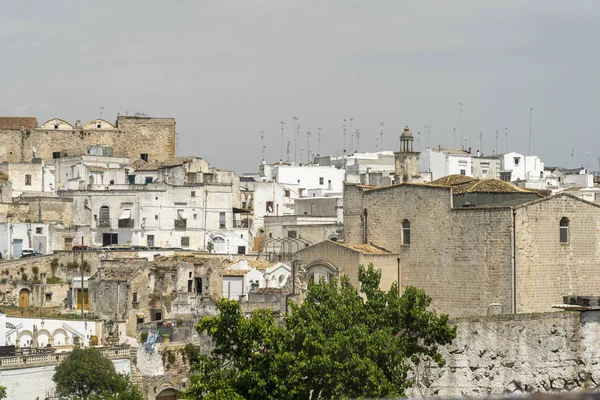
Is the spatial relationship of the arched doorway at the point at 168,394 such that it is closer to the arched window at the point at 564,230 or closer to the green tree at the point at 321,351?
the green tree at the point at 321,351

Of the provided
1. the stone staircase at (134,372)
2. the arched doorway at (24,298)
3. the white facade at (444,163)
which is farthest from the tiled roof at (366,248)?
the white facade at (444,163)

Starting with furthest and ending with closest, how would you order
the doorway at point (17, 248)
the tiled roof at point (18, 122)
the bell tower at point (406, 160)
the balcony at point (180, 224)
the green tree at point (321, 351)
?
the tiled roof at point (18, 122)
the balcony at point (180, 224)
the doorway at point (17, 248)
the bell tower at point (406, 160)
the green tree at point (321, 351)

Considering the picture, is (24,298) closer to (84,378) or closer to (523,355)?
(84,378)

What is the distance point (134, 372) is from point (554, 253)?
45.1ft

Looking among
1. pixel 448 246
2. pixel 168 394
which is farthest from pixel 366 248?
pixel 168 394

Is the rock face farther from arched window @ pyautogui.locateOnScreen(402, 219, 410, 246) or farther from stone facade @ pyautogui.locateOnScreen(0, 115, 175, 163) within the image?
stone facade @ pyautogui.locateOnScreen(0, 115, 175, 163)

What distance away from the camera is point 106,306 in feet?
149

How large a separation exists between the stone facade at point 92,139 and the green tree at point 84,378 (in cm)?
3708

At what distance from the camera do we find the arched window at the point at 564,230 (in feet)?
110

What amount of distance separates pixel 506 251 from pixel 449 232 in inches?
79.0

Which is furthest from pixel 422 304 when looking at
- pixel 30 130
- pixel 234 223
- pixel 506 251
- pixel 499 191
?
pixel 30 130


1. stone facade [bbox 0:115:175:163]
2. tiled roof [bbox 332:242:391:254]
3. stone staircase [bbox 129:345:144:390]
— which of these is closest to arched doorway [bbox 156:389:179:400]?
stone staircase [bbox 129:345:144:390]

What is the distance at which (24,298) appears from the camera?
47469 mm

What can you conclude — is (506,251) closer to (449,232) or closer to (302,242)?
(449,232)
